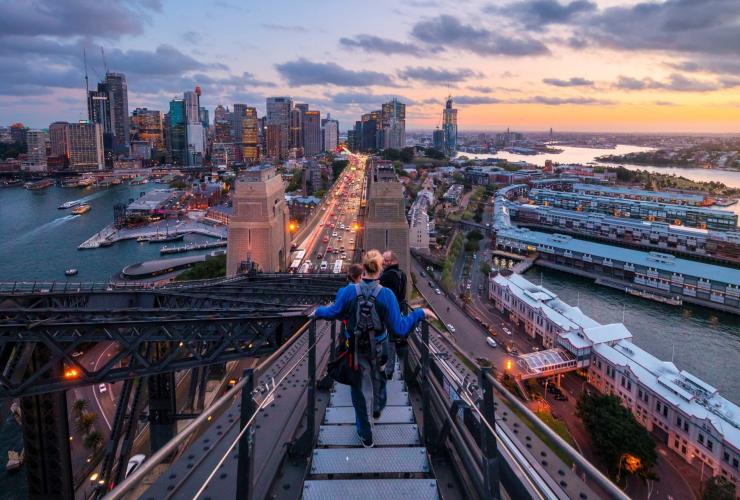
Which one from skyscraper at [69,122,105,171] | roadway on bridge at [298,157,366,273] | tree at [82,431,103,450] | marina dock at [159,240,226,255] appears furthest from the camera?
skyscraper at [69,122,105,171]

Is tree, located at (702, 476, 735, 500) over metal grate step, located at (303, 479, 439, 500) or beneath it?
beneath

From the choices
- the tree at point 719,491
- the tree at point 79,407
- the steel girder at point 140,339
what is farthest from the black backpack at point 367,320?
the tree at point 79,407

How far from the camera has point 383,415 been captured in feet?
Answer: 3.76

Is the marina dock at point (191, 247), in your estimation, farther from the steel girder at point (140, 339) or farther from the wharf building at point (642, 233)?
the steel girder at point (140, 339)

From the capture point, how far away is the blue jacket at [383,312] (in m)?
1.07

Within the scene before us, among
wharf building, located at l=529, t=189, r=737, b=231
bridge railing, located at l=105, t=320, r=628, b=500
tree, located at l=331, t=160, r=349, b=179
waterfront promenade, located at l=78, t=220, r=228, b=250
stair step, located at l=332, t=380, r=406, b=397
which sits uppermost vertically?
tree, located at l=331, t=160, r=349, b=179

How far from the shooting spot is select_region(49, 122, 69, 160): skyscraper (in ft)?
124

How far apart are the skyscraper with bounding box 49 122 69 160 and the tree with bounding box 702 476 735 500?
144 ft

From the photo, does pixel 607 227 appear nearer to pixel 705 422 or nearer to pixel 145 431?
pixel 705 422

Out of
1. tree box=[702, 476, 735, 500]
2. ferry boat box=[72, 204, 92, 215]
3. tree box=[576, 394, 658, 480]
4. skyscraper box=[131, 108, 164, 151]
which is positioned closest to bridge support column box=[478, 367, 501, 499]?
tree box=[702, 476, 735, 500]

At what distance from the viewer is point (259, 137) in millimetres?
50406

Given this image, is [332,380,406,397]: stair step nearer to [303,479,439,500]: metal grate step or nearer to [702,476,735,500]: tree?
[303,479,439,500]: metal grate step

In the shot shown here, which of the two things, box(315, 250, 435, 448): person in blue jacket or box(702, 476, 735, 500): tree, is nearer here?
box(315, 250, 435, 448): person in blue jacket

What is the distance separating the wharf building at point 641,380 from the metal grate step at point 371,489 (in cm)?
508
